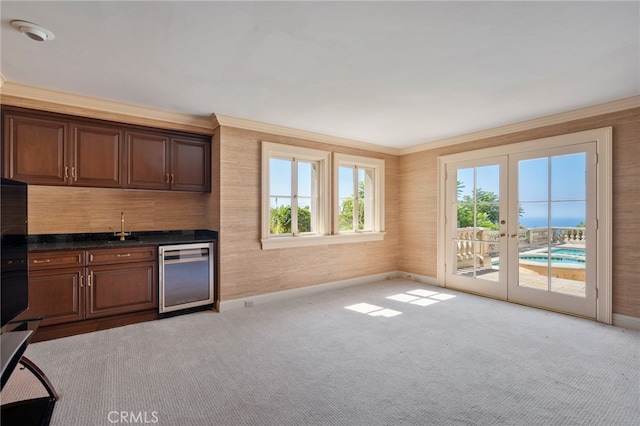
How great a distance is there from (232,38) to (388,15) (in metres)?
1.05

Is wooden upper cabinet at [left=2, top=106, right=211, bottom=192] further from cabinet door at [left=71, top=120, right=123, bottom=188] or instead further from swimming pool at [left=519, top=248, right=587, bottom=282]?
swimming pool at [left=519, top=248, right=587, bottom=282]

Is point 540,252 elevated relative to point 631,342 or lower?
elevated

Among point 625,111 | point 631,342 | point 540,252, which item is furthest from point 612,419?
point 625,111

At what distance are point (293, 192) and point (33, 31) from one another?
10.0ft

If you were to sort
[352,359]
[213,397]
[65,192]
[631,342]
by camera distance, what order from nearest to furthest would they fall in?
[213,397] → [352,359] → [631,342] → [65,192]

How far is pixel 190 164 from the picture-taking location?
13.0ft

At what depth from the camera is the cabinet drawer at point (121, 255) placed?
3203 millimetres

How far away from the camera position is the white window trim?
4.92 metres

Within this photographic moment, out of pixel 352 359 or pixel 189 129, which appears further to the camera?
pixel 189 129

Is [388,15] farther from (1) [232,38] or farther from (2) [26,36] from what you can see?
(2) [26,36]

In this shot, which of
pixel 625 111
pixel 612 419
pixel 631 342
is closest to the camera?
pixel 612 419

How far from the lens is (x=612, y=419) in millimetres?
1867

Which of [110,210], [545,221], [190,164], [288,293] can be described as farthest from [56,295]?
[545,221]

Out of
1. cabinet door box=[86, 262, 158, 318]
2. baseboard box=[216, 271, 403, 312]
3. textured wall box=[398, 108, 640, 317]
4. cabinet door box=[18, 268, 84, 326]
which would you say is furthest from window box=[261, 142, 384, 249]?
cabinet door box=[18, 268, 84, 326]
